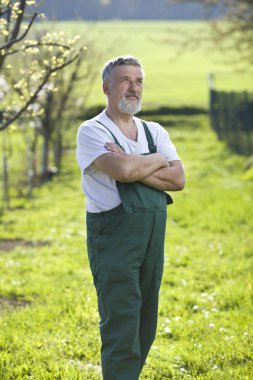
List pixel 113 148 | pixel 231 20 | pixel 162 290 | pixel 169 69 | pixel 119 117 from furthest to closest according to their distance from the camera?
pixel 169 69 < pixel 231 20 < pixel 162 290 < pixel 119 117 < pixel 113 148

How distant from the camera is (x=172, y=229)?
37.3 ft

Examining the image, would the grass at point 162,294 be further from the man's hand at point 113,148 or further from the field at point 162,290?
the man's hand at point 113,148

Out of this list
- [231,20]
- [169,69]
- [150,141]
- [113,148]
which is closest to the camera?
[113,148]

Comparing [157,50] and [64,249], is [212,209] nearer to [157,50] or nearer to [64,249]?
[64,249]

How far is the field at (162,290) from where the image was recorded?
5.29 metres

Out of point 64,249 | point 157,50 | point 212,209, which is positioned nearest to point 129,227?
point 64,249

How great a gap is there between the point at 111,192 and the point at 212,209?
839cm

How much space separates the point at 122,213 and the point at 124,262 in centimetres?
31

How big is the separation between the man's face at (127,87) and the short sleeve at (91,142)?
199 mm

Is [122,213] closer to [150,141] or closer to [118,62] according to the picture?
[150,141]

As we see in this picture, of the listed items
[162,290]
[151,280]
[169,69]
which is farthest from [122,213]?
[169,69]

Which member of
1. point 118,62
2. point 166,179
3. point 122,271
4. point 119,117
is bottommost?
point 122,271

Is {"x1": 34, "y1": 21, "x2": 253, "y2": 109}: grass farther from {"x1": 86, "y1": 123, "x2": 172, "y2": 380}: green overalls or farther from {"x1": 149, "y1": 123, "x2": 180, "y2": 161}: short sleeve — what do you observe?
{"x1": 86, "y1": 123, "x2": 172, "y2": 380}: green overalls

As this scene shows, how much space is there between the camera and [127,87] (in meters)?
4.27
